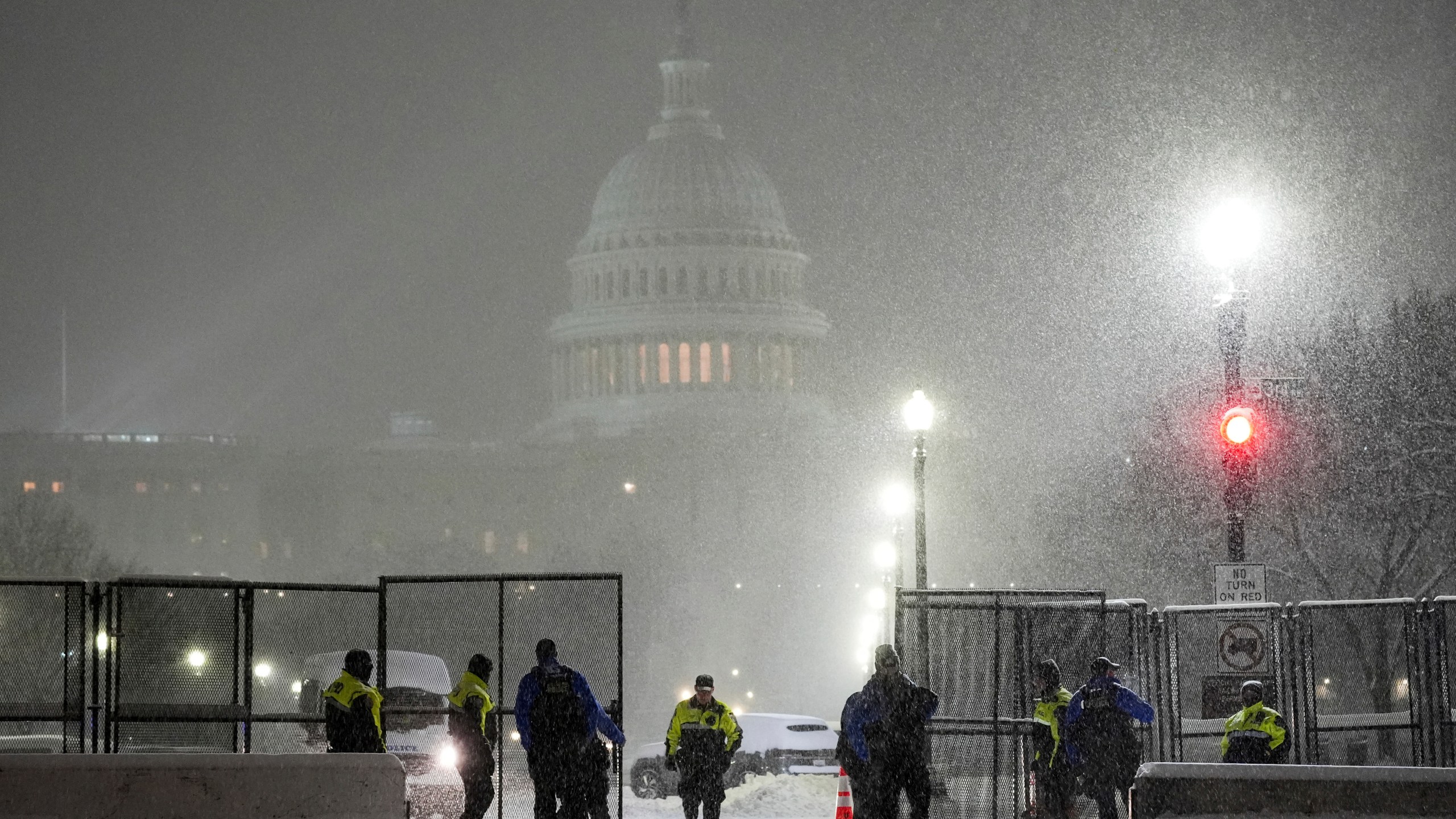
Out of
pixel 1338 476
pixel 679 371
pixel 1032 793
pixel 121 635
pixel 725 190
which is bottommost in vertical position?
pixel 1032 793

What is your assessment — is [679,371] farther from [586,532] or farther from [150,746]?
[150,746]

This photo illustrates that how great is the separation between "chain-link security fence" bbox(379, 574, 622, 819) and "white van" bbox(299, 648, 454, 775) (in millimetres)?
33

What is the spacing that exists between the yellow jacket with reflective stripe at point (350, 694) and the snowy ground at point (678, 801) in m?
4.77

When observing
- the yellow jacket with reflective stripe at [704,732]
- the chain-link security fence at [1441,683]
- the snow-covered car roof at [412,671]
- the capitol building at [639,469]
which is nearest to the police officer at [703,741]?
the yellow jacket with reflective stripe at [704,732]

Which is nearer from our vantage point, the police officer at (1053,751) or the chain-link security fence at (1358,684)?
the police officer at (1053,751)

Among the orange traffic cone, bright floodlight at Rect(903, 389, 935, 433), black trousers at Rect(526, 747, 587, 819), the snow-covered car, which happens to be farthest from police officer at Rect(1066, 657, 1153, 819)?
the snow-covered car

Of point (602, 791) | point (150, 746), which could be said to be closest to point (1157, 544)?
point (150, 746)

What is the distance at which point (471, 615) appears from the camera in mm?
53188

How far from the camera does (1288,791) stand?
13094 mm

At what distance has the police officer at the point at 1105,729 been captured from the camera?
16.1 metres

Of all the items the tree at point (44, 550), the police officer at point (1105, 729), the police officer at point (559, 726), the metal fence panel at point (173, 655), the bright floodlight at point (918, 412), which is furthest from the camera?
the tree at point (44, 550)

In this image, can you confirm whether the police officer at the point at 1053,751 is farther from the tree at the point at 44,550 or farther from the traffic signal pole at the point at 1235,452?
the tree at the point at 44,550

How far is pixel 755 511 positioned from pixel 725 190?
2798cm

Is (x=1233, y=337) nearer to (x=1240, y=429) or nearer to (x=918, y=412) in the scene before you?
(x=1240, y=429)
